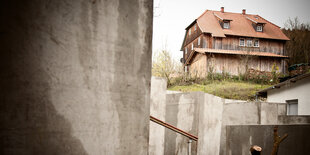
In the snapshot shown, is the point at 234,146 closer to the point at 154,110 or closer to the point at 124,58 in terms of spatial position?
the point at 154,110

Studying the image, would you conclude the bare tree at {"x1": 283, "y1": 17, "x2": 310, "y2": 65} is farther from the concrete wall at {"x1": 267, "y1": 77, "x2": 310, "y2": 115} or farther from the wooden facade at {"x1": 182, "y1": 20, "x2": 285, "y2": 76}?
the concrete wall at {"x1": 267, "y1": 77, "x2": 310, "y2": 115}

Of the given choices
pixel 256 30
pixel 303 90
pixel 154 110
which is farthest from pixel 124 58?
pixel 256 30

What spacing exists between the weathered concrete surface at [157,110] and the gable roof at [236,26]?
1984 centimetres

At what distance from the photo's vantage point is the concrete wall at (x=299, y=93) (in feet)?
37.5

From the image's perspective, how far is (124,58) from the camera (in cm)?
176

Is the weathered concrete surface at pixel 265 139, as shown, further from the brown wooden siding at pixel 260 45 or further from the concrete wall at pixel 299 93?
the brown wooden siding at pixel 260 45

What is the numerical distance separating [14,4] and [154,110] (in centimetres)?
367

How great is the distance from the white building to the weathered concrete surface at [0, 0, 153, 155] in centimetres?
1215

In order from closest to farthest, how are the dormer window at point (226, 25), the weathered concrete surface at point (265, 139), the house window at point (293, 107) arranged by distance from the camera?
the weathered concrete surface at point (265, 139) → the house window at point (293, 107) → the dormer window at point (226, 25)

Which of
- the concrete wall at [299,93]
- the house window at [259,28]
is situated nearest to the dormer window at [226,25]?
the house window at [259,28]

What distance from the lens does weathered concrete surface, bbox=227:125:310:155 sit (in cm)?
312

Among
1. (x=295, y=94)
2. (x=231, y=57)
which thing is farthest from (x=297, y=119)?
(x=231, y=57)

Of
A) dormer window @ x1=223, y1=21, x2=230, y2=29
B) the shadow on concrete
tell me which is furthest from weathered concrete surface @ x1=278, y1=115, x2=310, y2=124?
dormer window @ x1=223, y1=21, x2=230, y2=29

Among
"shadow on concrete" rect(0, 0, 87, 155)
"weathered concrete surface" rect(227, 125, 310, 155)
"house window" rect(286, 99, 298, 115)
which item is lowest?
"house window" rect(286, 99, 298, 115)
